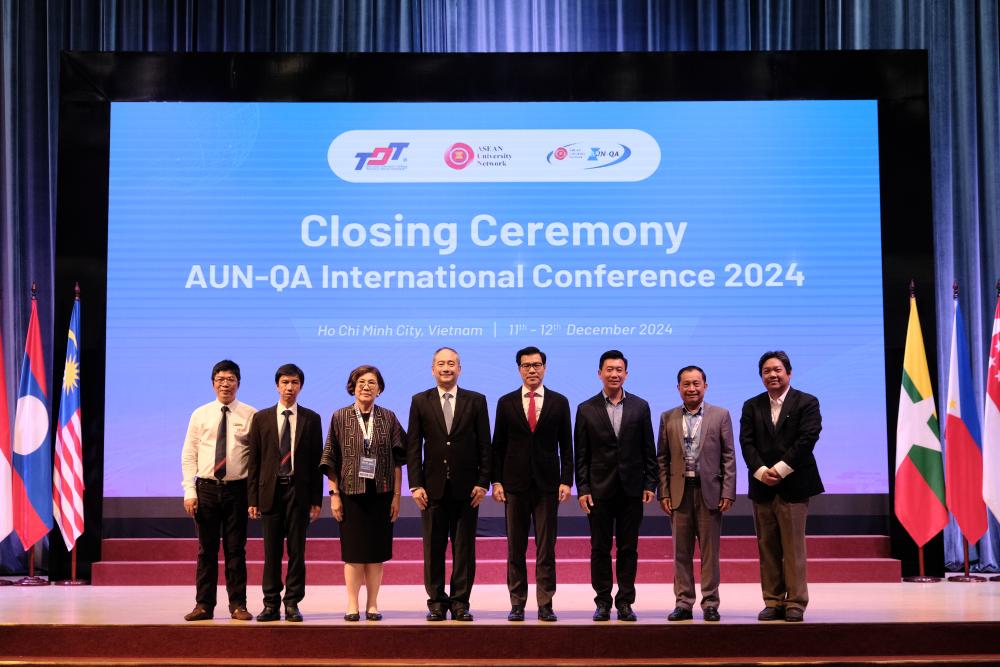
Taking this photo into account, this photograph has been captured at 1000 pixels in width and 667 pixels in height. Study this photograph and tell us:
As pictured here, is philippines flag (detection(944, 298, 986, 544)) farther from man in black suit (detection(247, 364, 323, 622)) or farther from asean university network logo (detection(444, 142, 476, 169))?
man in black suit (detection(247, 364, 323, 622))

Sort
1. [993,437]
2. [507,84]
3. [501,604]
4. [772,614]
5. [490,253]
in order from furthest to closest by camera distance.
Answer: [507,84]
[490,253]
[993,437]
[501,604]
[772,614]

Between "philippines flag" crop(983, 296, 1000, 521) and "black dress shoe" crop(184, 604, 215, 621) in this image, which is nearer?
"black dress shoe" crop(184, 604, 215, 621)

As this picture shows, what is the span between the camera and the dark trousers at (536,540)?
4.84m

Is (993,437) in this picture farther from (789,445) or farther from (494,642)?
A: (494,642)

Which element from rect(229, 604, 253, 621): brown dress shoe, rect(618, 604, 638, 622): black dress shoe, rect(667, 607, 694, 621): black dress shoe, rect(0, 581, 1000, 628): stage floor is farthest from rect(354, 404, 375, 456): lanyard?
rect(667, 607, 694, 621): black dress shoe

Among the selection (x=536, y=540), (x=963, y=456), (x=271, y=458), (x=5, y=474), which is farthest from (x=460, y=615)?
(x=963, y=456)

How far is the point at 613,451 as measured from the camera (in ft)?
16.1

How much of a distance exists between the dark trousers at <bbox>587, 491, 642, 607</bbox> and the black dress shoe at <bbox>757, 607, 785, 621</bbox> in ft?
1.93

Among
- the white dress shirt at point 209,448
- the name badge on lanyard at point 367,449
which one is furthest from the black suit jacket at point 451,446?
the white dress shirt at point 209,448

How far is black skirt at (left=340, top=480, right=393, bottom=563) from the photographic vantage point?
16.0 feet

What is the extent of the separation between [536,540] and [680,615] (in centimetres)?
74

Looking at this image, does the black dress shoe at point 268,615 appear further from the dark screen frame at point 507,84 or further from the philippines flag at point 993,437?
the philippines flag at point 993,437

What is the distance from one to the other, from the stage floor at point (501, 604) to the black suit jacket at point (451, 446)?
0.64 metres

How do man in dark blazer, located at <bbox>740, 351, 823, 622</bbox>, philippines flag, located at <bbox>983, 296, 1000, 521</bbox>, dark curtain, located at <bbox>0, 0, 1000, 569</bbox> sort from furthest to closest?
1. dark curtain, located at <bbox>0, 0, 1000, 569</bbox>
2. philippines flag, located at <bbox>983, 296, 1000, 521</bbox>
3. man in dark blazer, located at <bbox>740, 351, 823, 622</bbox>
